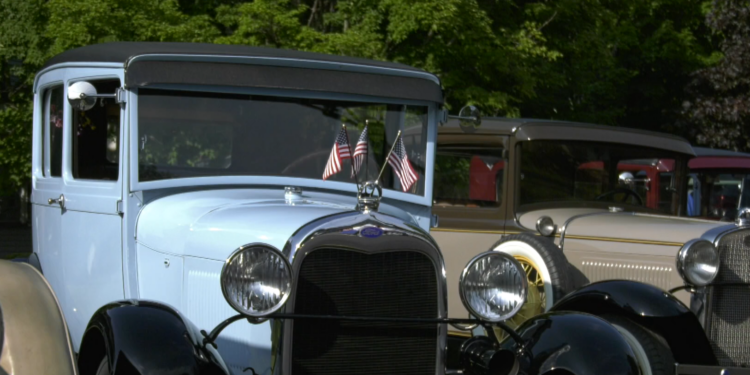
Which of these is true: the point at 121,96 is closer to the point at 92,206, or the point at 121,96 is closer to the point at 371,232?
the point at 92,206

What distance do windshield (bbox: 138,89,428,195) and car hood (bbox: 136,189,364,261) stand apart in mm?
143

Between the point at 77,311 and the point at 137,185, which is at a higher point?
the point at 137,185

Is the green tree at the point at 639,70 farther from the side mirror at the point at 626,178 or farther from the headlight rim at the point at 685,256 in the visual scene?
the headlight rim at the point at 685,256

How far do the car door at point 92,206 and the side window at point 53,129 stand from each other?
18cm

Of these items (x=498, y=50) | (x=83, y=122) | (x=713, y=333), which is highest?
(x=498, y=50)

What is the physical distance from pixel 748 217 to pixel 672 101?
48.7ft

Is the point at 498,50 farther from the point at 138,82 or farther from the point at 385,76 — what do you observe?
the point at 138,82

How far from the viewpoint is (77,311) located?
187 inches

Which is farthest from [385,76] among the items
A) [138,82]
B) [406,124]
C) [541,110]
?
[541,110]

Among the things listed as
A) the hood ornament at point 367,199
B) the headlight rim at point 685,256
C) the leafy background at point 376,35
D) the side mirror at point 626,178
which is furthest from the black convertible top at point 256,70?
the leafy background at point 376,35

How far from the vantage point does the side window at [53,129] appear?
494 cm

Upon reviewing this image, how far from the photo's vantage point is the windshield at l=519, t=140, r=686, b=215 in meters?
6.36

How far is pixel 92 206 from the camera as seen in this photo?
450 centimetres

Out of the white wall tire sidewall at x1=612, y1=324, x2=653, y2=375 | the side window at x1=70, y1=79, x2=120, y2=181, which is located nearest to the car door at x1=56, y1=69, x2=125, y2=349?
the side window at x1=70, y1=79, x2=120, y2=181
